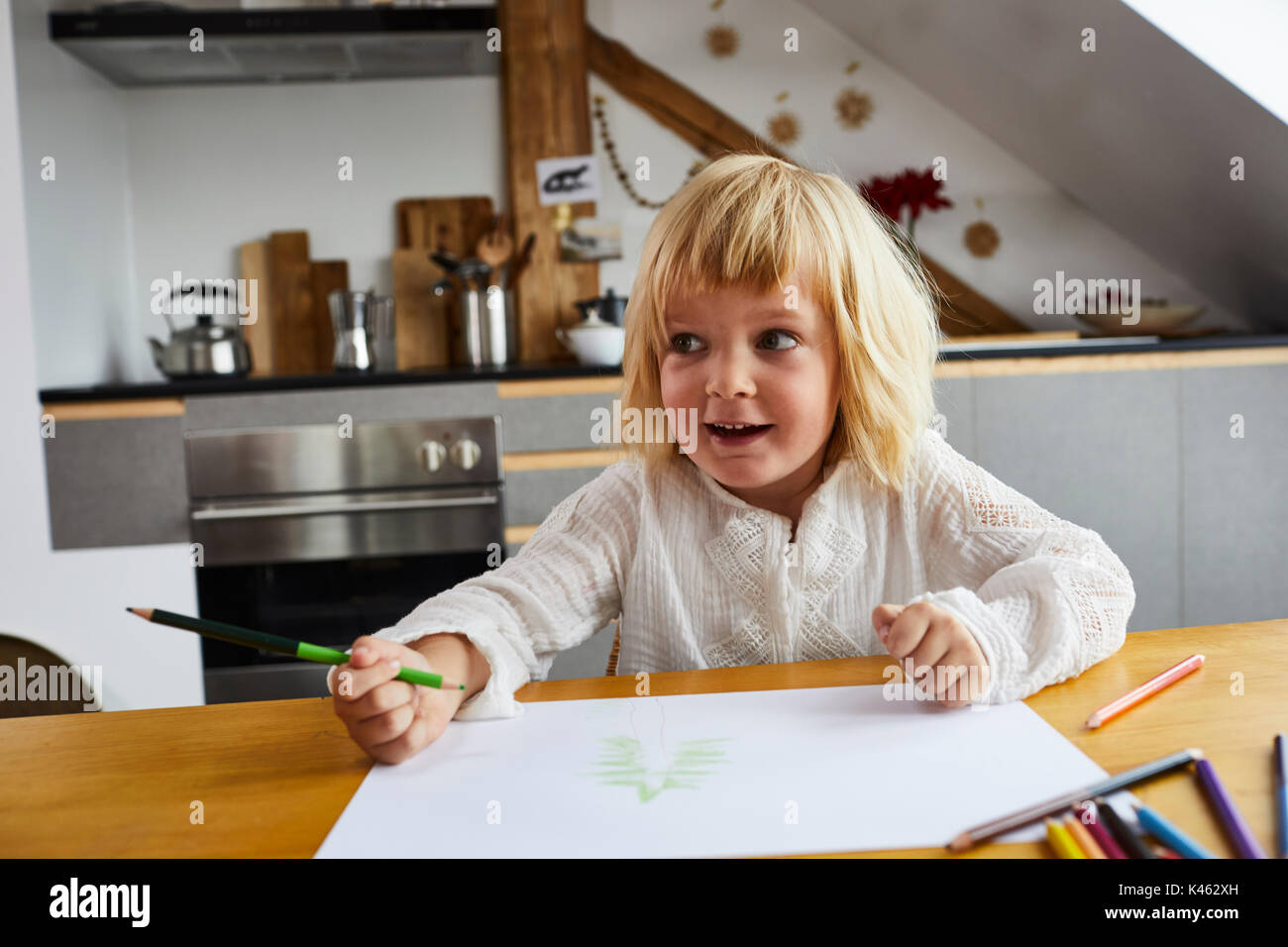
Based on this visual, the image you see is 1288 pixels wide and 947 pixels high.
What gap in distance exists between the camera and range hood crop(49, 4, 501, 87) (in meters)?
2.17

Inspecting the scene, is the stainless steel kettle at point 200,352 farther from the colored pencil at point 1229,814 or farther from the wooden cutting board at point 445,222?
the colored pencil at point 1229,814

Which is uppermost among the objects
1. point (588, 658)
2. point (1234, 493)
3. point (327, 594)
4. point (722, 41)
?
point (722, 41)

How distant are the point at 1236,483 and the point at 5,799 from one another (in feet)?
7.88

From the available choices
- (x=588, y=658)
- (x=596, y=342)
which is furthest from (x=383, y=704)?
(x=596, y=342)

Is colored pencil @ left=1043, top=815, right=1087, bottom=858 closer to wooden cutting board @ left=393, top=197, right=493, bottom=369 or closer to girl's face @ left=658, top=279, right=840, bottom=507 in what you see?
girl's face @ left=658, top=279, right=840, bottom=507

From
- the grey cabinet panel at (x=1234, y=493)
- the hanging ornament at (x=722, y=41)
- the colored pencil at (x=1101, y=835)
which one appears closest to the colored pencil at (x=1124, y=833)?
the colored pencil at (x=1101, y=835)

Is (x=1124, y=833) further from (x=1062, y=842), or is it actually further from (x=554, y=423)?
(x=554, y=423)

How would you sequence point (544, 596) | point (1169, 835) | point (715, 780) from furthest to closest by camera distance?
point (544, 596) < point (715, 780) < point (1169, 835)

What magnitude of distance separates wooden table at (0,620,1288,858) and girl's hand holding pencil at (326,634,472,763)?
0.02m

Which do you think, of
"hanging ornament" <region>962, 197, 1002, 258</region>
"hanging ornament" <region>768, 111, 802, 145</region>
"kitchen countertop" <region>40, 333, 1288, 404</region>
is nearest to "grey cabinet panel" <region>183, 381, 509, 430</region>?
"kitchen countertop" <region>40, 333, 1288, 404</region>

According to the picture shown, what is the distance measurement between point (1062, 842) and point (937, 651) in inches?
8.3

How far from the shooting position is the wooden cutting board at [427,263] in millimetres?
2604

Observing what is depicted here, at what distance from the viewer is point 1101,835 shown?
0.44 m
